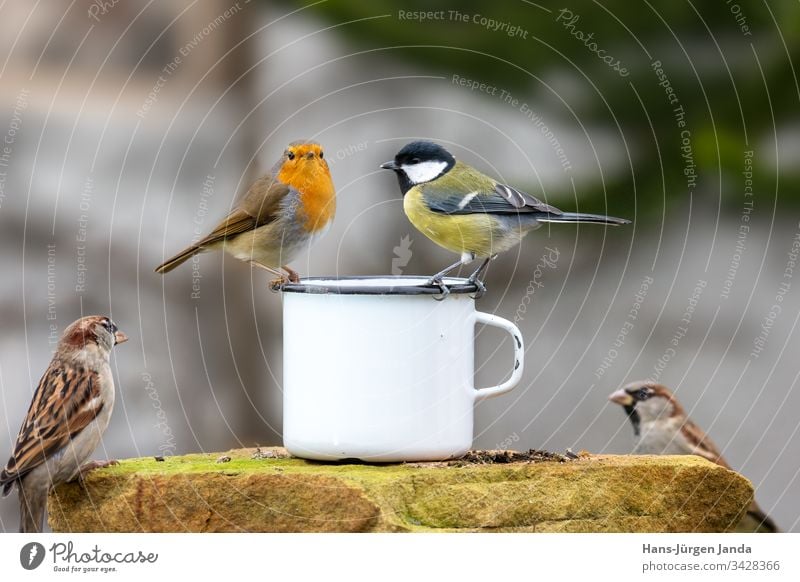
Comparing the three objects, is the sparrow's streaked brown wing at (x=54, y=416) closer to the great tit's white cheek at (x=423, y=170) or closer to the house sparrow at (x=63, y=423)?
the house sparrow at (x=63, y=423)

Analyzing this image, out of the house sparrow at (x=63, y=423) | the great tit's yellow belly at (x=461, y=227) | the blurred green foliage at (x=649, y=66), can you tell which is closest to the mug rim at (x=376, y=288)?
the great tit's yellow belly at (x=461, y=227)

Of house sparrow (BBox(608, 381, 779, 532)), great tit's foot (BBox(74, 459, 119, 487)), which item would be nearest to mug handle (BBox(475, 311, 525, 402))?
great tit's foot (BBox(74, 459, 119, 487))

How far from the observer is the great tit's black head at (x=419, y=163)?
145 inches

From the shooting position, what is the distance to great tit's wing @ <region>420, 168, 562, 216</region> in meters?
3.69

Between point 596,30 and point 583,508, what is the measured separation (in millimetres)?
2023

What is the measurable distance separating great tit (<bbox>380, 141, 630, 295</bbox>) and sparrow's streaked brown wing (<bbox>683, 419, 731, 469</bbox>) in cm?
145

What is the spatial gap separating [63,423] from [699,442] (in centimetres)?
257

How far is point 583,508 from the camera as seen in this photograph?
3.22 metres

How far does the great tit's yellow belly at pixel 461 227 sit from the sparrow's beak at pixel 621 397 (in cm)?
153

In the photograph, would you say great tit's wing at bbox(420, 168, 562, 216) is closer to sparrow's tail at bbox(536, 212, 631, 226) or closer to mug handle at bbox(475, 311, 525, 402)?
sparrow's tail at bbox(536, 212, 631, 226)

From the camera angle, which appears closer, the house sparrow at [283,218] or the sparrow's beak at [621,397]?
the house sparrow at [283,218]

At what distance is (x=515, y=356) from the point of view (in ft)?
10.6

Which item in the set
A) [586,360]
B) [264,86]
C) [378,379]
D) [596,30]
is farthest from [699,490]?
[264,86]

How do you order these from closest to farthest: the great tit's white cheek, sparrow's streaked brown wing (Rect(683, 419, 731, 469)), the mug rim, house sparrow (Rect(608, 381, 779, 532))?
the mug rim
the great tit's white cheek
sparrow's streaked brown wing (Rect(683, 419, 731, 469))
house sparrow (Rect(608, 381, 779, 532))
